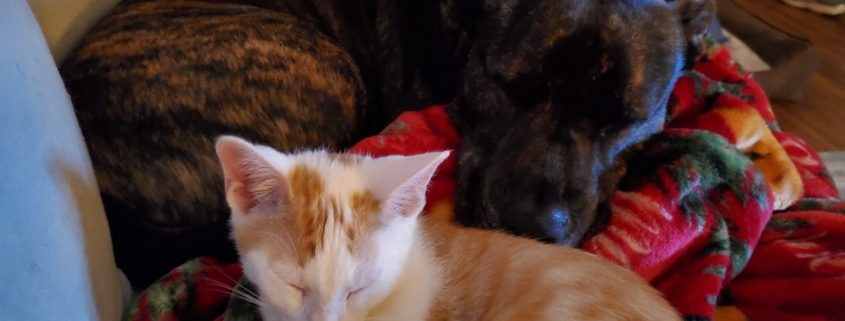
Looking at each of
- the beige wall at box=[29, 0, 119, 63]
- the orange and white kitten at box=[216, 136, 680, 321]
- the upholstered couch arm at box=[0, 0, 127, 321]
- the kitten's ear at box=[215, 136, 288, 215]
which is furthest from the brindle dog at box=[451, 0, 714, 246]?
the beige wall at box=[29, 0, 119, 63]

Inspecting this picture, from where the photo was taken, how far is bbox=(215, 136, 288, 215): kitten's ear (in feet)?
2.60

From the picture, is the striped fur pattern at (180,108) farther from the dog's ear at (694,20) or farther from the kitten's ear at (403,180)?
the dog's ear at (694,20)

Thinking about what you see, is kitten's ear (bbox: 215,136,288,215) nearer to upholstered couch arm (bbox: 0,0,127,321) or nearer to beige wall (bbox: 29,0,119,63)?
upholstered couch arm (bbox: 0,0,127,321)

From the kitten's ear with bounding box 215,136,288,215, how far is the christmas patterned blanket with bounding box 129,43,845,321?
178 mm

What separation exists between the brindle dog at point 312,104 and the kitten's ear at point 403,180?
38 centimetres

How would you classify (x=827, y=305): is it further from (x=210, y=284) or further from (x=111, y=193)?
(x=111, y=193)

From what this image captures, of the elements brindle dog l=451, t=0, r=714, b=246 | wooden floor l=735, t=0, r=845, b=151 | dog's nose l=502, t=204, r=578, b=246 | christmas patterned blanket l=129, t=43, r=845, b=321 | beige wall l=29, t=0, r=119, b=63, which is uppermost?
beige wall l=29, t=0, r=119, b=63

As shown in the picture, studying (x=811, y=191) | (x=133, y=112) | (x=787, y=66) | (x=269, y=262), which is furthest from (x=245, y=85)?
(x=787, y=66)

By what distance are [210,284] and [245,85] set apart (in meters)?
0.42

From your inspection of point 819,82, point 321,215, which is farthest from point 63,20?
point 819,82

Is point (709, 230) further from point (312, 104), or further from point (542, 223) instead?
point (312, 104)

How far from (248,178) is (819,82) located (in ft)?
9.00

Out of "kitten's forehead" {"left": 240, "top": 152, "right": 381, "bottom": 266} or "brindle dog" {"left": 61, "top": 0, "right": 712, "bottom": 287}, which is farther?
"brindle dog" {"left": 61, "top": 0, "right": 712, "bottom": 287}

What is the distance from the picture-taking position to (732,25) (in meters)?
2.80
